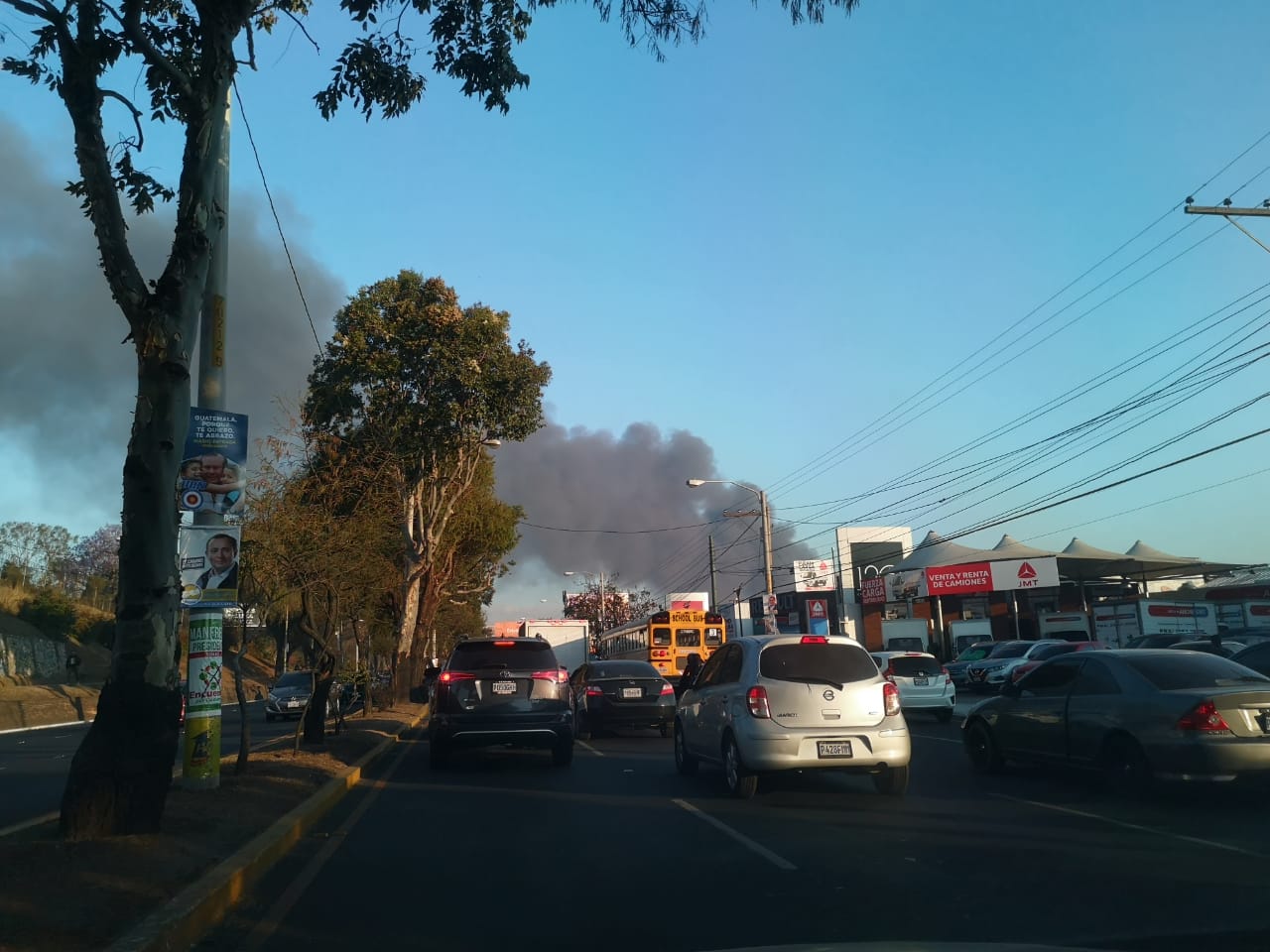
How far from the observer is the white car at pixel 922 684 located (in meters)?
22.0

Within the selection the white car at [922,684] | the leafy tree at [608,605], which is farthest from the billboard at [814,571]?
the white car at [922,684]

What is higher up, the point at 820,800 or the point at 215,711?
the point at 215,711

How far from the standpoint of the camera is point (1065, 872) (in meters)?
7.54

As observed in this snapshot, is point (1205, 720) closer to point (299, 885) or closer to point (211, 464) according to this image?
point (299, 885)

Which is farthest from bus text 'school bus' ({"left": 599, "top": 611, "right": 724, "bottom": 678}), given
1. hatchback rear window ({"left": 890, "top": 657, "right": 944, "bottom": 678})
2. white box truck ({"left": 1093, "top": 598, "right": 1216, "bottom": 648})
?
hatchback rear window ({"left": 890, "top": 657, "right": 944, "bottom": 678})

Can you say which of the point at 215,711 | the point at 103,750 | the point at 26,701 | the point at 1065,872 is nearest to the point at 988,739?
the point at 1065,872

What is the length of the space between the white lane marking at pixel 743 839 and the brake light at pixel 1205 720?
4.51 m

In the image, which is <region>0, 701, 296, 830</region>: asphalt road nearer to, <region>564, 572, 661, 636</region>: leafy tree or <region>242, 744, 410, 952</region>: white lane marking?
<region>242, 744, 410, 952</region>: white lane marking

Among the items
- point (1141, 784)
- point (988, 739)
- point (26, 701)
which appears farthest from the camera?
point (26, 701)

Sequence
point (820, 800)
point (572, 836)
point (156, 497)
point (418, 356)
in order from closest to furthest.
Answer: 1. point (156, 497)
2. point (572, 836)
3. point (820, 800)
4. point (418, 356)

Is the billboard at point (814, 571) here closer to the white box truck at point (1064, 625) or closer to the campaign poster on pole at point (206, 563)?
the white box truck at point (1064, 625)

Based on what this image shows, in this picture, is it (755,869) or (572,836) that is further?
(572,836)

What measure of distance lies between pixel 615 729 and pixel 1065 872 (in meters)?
14.5

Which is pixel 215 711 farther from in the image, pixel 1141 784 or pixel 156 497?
A: pixel 1141 784
